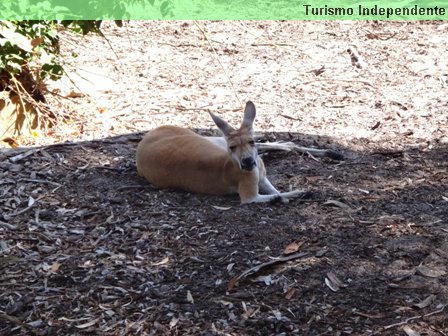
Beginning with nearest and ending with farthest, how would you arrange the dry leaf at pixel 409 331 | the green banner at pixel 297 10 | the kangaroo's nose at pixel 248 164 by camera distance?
the dry leaf at pixel 409 331, the kangaroo's nose at pixel 248 164, the green banner at pixel 297 10

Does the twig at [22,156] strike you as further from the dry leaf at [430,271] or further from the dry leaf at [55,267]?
the dry leaf at [430,271]

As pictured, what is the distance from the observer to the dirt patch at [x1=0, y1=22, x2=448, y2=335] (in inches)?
170

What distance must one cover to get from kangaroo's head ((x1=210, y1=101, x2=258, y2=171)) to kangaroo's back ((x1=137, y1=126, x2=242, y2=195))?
174mm

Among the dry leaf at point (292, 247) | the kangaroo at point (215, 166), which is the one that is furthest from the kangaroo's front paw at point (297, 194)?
the dry leaf at point (292, 247)

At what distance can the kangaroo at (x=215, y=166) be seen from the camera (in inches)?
234

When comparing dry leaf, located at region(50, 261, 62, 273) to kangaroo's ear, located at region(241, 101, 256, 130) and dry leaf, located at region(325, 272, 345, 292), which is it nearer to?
dry leaf, located at region(325, 272, 345, 292)

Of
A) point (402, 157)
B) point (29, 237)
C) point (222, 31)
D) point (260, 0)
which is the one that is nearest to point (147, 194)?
point (29, 237)

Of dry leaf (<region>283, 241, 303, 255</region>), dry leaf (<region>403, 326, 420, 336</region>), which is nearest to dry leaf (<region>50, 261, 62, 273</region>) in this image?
dry leaf (<region>283, 241, 303, 255</region>)

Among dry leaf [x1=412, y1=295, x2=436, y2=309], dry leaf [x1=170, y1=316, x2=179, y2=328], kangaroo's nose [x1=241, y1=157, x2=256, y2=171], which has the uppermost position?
kangaroo's nose [x1=241, y1=157, x2=256, y2=171]

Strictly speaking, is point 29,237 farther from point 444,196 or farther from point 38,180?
point 444,196

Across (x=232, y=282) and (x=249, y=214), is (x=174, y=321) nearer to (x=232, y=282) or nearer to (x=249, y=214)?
(x=232, y=282)

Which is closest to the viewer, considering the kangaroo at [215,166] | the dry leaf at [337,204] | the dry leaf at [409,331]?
the dry leaf at [409,331]

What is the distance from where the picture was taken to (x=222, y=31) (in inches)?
393

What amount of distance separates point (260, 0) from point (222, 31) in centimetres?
105
